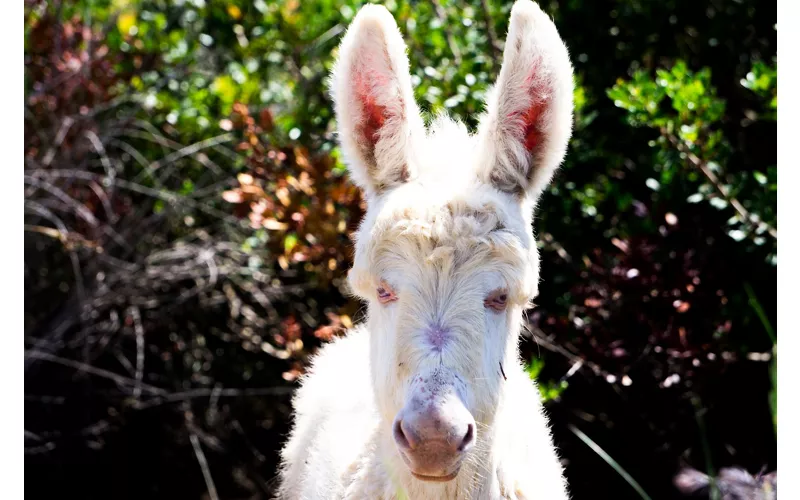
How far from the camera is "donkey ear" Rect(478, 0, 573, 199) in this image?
2.36m

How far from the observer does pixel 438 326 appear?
2162 mm

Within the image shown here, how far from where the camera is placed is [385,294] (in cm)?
231

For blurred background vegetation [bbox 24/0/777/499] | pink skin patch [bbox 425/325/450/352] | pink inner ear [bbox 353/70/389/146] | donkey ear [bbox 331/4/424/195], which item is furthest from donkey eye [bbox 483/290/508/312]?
blurred background vegetation [bbox 24/0/777/499]

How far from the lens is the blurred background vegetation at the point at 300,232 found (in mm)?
3803

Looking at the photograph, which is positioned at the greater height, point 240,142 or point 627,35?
point 627,35

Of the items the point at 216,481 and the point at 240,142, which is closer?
the point at 240,142

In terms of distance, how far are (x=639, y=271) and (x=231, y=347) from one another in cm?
296

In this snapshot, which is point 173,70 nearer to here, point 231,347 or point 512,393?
point 231,347

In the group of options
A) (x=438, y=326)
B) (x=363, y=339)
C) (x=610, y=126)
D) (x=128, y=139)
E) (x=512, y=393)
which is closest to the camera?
(x=438, y=326)

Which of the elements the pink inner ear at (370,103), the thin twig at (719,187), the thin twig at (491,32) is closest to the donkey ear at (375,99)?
the pink inner ear at (370,103)

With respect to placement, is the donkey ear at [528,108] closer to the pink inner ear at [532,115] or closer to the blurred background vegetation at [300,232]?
the pink inner ear at [532,115]

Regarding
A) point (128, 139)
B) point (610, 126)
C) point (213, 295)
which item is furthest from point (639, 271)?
point (128, 139)
